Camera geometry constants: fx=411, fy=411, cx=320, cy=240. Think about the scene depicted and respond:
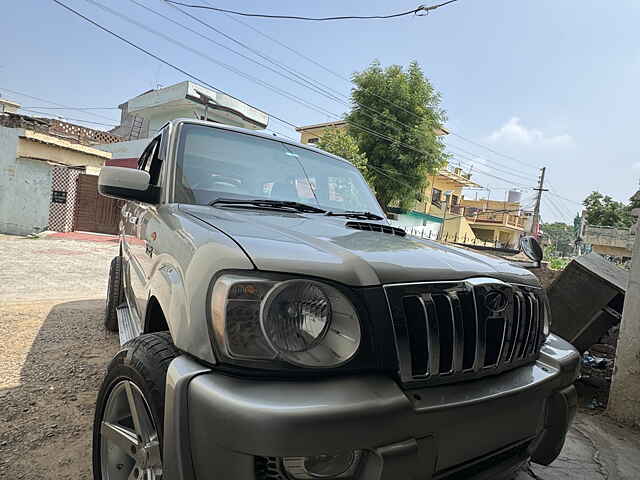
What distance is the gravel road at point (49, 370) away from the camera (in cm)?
212

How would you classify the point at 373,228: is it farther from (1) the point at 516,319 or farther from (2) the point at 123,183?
(2) the point at 123,183

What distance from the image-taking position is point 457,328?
1.30m

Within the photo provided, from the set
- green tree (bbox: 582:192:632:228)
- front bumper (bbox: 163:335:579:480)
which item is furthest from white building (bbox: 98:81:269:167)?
green tree (bbox: 582:192:632:228)

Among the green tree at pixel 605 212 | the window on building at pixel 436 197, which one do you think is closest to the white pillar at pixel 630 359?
the window on building at pixel 436 197

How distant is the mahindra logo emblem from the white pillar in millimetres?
2656

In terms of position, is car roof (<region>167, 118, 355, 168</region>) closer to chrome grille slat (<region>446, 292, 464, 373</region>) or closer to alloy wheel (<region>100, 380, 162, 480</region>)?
alloy wheel (<region>100, 380, 162, 480</region>)

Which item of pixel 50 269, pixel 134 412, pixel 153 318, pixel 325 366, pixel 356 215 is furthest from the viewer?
pixel 50 269

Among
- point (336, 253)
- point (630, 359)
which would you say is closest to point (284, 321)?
point (336, 253)

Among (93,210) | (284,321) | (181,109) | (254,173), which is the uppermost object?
(181,109)

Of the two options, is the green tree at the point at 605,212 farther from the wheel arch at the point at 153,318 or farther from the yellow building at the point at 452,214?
the wheel arch at the point at 153,318

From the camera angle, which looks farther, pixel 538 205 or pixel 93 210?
pixel 538 205

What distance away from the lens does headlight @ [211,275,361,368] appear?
1.13 meters

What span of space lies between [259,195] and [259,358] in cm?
126

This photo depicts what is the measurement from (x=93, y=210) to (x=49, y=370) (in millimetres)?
14553
